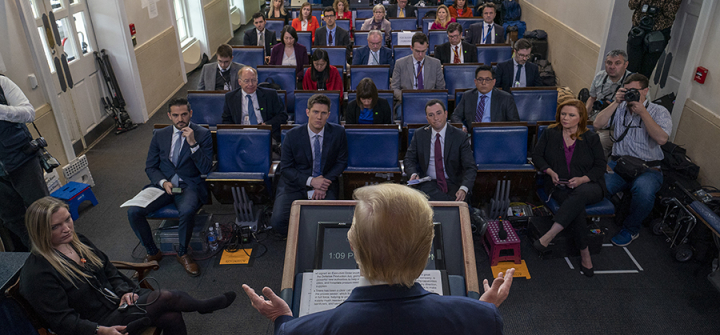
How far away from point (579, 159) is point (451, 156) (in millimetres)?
1050

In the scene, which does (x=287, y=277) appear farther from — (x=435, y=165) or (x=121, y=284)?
(x=435, y=165)

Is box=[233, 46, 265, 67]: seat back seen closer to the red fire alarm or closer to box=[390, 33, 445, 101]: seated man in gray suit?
box=[390, 33, 445, 101]: seated man in gray suit

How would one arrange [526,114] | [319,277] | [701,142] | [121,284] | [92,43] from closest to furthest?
[319,277] → [121,284] → [701,142] → [526,114] → [92,43]

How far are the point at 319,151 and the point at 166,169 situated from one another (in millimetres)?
1319

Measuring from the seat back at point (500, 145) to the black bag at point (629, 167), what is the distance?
0.80 meters

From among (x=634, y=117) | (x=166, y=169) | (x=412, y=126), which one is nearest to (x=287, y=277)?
(x=166, y=169)

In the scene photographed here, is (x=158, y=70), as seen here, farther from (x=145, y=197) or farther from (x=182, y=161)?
(x=145, y=197)

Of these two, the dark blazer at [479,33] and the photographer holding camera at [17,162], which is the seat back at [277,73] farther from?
the dark blazer at [479,33]

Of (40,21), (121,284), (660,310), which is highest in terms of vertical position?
(40,21)

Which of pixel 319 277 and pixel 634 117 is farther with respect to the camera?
pixel 634 117

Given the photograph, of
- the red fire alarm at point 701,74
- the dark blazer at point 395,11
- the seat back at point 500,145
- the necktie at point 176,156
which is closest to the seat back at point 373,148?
the seat back at point 500,145

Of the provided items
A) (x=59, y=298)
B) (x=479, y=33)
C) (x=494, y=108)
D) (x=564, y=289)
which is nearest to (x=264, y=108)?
(x=494, y=108)

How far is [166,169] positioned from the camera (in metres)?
3.94

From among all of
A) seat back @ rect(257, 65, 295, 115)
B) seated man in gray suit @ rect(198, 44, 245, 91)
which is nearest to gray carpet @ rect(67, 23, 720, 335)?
seated man in gray suit @ rect(198, 44, 245, 91)
